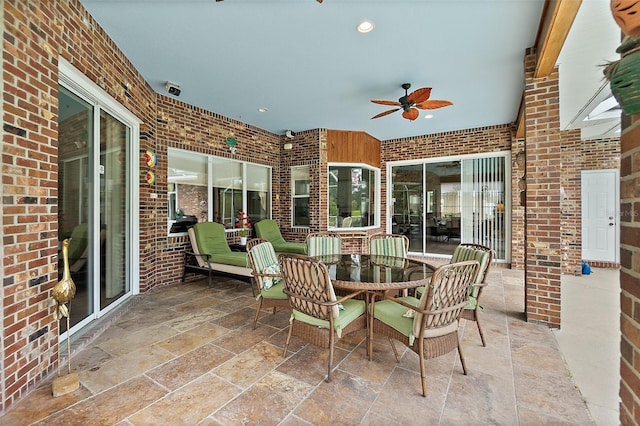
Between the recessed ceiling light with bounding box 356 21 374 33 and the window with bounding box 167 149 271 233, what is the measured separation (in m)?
3.58

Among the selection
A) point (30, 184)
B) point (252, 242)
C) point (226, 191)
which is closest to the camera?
point (30, 184)

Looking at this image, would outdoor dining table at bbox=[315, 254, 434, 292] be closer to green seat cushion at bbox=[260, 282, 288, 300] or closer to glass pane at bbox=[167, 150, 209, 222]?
green seat cushion at bbox=[260, 282, 288, 300]

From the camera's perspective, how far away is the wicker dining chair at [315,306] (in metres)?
2.08

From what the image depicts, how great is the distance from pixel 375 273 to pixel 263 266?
118cm

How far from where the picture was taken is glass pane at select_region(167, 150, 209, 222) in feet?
15.6

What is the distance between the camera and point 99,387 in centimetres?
199

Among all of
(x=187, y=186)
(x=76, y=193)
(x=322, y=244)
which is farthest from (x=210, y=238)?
(x=76, y=193)

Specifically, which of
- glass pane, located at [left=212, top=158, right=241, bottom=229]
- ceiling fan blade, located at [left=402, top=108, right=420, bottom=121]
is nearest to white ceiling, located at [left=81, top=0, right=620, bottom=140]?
ceiling fan blade, located at [left=402, top=108, right=420, bottom=121]

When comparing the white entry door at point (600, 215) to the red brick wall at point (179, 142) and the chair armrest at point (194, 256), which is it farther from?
the chair armrest at point (194, 256)

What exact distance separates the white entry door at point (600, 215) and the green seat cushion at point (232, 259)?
7.10 meters

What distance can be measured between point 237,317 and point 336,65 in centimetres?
328

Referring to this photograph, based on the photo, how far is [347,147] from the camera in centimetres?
634

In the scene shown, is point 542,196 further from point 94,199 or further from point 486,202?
point 94,199

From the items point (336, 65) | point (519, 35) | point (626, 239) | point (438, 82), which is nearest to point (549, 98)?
point (519, 35)
